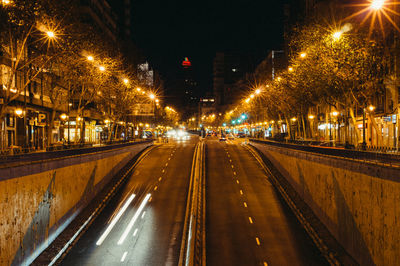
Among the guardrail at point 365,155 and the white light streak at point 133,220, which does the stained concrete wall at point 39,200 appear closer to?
the white light streak at point 133,220

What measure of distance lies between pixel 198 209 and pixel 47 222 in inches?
515

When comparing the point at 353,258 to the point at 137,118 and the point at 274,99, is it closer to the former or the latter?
the point at 274,99

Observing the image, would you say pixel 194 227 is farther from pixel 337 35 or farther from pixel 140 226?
pixel 337 35

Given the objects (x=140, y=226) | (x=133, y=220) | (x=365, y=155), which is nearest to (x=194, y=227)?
(x=140, y=226)

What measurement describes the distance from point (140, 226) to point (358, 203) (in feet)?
55.2

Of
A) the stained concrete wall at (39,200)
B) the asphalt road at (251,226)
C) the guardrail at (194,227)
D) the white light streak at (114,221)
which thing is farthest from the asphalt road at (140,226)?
the asphalt road at (251,226)

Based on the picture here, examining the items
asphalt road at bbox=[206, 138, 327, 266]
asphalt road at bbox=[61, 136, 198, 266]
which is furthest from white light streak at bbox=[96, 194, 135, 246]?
asphalt road at bbox=[206, 138, 327, 266]

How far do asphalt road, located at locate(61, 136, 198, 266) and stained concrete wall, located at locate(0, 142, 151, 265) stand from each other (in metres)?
2.20

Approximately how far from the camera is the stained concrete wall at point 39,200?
62.4 feet

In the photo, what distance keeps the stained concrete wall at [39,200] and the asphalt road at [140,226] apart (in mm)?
2203

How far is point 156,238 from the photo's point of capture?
2739cm

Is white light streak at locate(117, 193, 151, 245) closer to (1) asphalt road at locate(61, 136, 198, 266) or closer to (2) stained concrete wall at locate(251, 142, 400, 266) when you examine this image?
(1) asphalt road at locate(61, 136, 198, 266)

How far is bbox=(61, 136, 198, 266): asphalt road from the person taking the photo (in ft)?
80.0

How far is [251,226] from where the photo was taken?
29.7m
